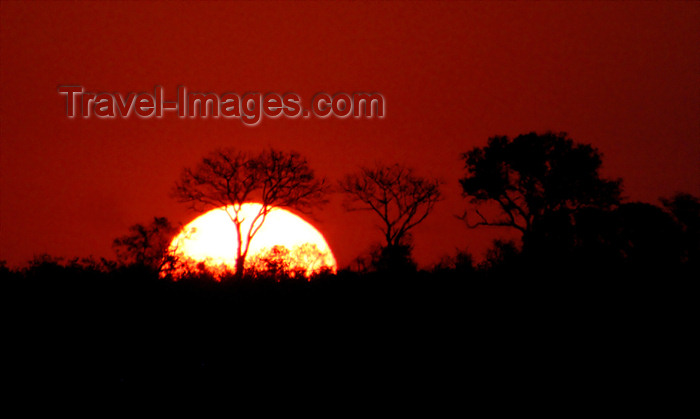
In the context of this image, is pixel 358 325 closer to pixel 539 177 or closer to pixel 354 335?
pixel 354 335

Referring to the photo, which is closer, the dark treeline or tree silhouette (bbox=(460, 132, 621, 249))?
the dark treeline

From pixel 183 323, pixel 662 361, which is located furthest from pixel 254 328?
pixel 662 361

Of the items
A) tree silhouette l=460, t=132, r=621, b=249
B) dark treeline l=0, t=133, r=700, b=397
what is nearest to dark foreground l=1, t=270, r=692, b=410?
dark treeline l=0, t=133, r=700, b=397

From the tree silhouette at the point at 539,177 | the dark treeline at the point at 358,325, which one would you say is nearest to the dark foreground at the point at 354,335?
the dark treeline at the point at 358,325

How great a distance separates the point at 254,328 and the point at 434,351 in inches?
144

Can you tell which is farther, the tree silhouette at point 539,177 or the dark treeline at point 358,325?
the tree silhouette at point 539,177

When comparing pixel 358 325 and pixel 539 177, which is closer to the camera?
pixel 358 325

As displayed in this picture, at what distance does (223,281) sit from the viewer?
1684 cm

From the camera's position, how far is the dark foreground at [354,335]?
1111cm

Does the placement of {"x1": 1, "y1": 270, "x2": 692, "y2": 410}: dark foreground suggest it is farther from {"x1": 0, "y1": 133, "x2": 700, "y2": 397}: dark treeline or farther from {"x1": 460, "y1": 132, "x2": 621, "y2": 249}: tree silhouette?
{"x1": 460, "y1": 132, "x2": 621, "y2": 249}: tree silhouette

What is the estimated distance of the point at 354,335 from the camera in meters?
12.8

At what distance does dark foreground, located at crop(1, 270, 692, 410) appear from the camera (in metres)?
11.1

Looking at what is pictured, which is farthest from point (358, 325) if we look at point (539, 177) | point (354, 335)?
point (539, 177)

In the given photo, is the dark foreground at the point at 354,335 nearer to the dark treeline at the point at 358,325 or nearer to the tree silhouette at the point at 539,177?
the dark treeline at the point at 358,325
